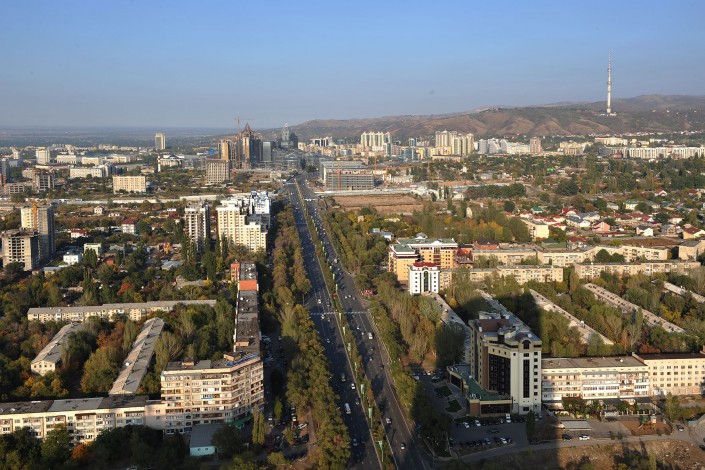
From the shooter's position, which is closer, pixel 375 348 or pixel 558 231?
pixel 375 348

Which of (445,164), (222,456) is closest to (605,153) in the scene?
(445,164)

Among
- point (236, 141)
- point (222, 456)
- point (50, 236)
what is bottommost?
point (222, 456)

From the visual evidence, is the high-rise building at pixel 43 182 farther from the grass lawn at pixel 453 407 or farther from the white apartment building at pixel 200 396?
the grass lawn at pixel 453 407

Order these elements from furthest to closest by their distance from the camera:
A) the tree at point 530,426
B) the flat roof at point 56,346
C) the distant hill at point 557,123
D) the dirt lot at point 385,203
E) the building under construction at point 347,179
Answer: the distant hill at point 557,123 → the building under construction at point 347,179 → the dirt lot at point 385,203 → the flat roof at point 56,346 → the tree at point 530,426

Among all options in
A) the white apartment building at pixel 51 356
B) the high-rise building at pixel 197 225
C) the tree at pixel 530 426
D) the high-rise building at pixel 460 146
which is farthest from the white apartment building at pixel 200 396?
the high-rise building at pixel 460 146

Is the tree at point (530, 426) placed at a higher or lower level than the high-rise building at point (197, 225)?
lower

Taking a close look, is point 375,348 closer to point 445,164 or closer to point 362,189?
point 362,189

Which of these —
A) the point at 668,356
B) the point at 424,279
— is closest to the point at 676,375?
the point at 668,356
